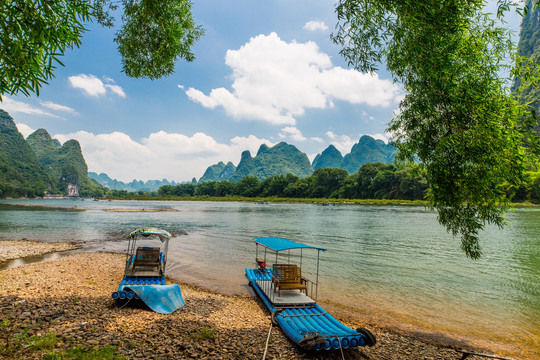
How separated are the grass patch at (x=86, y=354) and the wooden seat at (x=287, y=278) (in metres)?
7.00

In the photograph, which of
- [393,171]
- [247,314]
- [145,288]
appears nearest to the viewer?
[145,288]

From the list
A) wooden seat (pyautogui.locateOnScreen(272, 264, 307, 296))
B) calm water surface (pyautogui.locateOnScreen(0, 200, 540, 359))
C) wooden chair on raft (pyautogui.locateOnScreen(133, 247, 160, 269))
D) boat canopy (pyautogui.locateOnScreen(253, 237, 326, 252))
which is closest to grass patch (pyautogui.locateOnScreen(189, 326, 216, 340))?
wooden seat (pyautogui.locateOnScreen(272, 264, 307, 296))

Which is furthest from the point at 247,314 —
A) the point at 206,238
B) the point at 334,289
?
the point at 206,238

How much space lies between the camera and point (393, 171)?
140875mm

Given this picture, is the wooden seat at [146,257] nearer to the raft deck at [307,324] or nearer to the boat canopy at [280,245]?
the boat canopy at [280,245]

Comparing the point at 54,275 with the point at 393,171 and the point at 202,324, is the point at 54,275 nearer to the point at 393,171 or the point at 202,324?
the point at 202,324

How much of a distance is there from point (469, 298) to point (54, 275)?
23.1m

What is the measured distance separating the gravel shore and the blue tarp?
1.00 feet

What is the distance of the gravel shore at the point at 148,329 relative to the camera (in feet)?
22.1

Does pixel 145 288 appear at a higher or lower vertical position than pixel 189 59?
lower

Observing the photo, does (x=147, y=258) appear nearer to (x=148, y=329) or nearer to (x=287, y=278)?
(x=148, y=329)

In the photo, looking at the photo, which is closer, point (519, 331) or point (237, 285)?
point (519, 331)

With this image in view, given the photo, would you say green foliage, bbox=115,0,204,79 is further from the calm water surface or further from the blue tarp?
the calm water surface

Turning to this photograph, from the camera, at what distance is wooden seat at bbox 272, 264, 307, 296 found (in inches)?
473
